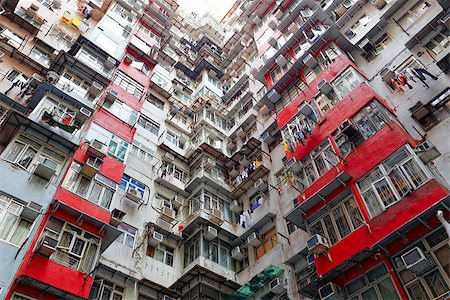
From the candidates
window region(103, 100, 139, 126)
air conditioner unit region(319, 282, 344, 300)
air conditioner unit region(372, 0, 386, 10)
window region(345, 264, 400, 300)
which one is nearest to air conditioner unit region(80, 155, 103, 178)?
window region(103, 100, 139, 126)

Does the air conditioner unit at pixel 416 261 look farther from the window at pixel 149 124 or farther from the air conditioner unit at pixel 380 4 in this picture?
the window at pixel 149 124

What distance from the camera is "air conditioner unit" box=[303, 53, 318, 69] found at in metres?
21.2

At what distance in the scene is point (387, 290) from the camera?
11.5 meters

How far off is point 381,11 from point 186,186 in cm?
1538

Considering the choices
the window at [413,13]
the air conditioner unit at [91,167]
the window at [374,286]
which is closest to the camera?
the window at [374,286]

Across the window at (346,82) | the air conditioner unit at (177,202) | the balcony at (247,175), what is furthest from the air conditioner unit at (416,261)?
the air conditioner unit at (177,202)

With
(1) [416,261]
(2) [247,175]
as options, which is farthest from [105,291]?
(1) [416,261]

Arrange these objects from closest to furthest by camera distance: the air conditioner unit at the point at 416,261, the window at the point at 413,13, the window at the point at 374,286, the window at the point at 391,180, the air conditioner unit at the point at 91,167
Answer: the air conditioner unit at the point at 416,261, the window at the point at 374,286, the window at the point at 391,180, the air conditioner unit at the point at 91,167, the window at the point at 413,13

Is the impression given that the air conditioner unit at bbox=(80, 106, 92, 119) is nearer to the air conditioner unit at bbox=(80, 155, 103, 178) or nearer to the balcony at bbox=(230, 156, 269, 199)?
the air conditioner unit at bbox=(80, 155, 103, 178)

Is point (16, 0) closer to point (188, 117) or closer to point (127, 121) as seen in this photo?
point (127, 121)

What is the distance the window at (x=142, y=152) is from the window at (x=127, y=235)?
4.96 metres

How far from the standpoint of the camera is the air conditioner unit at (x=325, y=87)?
1839cm

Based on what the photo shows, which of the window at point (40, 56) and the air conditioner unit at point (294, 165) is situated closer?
the air conditioner unit at point (294, 165)

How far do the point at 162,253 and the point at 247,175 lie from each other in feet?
22.7
